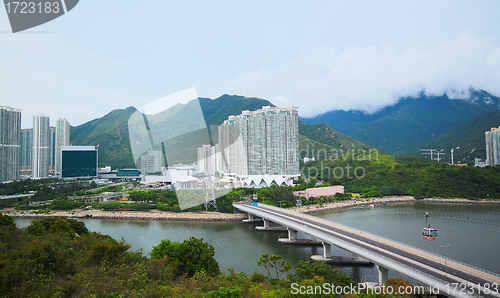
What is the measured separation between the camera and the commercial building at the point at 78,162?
28953 millimetres

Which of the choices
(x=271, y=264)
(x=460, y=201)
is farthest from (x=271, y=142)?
(x=271, y=264)

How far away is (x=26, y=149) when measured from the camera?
31688 mm

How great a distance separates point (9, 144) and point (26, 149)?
10.7 m

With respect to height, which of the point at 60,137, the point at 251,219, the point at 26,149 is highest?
the point at 60,137

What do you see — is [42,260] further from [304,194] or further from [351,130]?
[351,130]

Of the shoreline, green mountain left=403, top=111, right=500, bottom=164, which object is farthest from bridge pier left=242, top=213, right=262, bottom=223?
green mountain left=403, top=111, right=500, bottom=164

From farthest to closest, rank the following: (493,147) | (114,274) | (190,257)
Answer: (493,147) < (190,257) < (114,274)

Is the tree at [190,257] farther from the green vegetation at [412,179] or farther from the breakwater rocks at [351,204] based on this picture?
the green vegetation at [412,179]

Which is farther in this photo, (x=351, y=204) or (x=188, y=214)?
(x=351, y=204)

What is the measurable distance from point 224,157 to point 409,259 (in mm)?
23028

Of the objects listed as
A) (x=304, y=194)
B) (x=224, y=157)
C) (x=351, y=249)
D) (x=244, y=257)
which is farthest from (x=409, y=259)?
(x=224, y=157)

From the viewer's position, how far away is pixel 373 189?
20.1 m

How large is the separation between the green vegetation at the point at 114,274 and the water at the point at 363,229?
5.44ft

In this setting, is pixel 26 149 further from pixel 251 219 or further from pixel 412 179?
pixel 412 179
